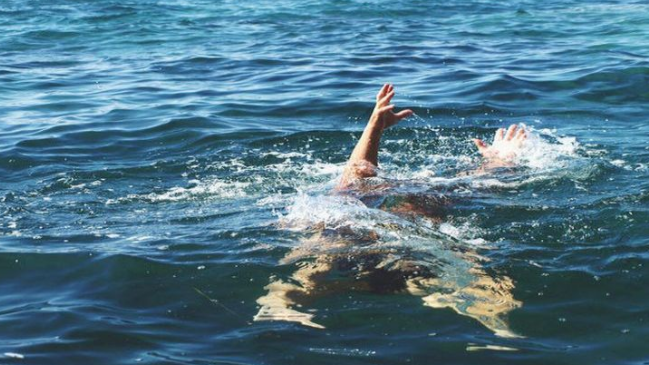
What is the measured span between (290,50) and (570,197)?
8383 millimetres

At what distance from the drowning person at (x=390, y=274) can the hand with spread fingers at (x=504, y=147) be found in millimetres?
1754

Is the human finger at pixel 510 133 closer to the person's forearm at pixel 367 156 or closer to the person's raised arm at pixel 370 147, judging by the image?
the person's raised arm at pixel 370 147

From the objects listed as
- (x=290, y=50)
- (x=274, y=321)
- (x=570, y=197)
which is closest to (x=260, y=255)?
(x=274, y=321)

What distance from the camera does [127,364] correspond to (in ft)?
15.3

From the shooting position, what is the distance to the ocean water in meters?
5.00

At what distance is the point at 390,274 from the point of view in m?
5.65

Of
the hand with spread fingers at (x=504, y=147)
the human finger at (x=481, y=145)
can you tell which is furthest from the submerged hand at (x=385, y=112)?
the human finger at (x=481, y=145)

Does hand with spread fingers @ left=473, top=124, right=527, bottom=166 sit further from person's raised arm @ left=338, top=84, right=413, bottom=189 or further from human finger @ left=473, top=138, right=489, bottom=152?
person's raised arm @ left=338, top=84, right=413, bottom=189

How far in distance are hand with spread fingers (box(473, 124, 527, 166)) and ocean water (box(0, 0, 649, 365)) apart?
0.18 metres

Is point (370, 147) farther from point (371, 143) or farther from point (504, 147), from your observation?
point (504, 147)

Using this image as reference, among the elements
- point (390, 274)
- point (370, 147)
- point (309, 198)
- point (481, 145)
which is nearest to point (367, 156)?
point (370, 147)

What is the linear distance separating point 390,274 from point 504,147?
3.32 metres

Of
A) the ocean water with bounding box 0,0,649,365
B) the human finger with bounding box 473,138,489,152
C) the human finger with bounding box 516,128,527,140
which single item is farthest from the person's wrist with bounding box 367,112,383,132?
the human finger with bounding box 516,128,527,140

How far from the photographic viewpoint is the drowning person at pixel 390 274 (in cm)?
527
